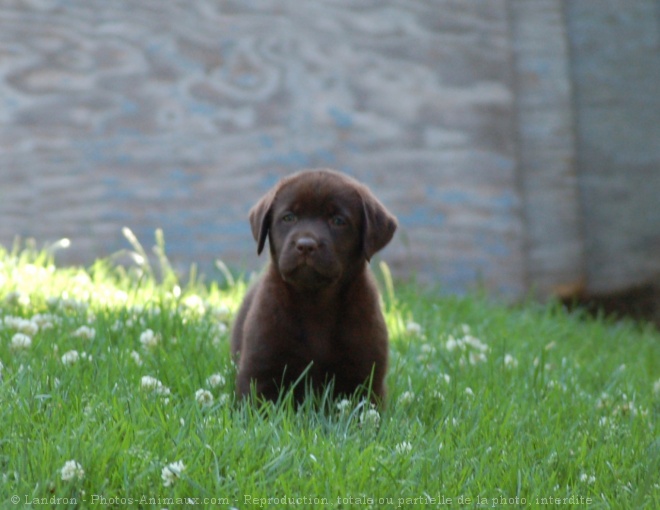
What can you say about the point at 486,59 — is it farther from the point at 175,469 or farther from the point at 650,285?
the point at 175,469

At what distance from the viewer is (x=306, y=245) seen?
11.6 ft

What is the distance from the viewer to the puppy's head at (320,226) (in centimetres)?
360

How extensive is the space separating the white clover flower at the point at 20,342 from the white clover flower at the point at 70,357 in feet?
0.70

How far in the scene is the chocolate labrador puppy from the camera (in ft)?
11.9

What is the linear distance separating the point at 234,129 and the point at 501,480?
14.6 ft

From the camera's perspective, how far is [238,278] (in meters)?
6.16

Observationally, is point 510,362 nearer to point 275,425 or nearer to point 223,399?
point 223,399

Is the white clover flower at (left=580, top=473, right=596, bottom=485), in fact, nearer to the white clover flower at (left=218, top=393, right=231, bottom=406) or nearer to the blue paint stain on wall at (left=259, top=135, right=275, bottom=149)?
the white clover flower at (left=218, top=393, right=231, bottom=406)

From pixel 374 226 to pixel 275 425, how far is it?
1.01m

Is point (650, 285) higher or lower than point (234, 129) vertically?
lower

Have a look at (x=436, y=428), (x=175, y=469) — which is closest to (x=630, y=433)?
(x=436, y=428)

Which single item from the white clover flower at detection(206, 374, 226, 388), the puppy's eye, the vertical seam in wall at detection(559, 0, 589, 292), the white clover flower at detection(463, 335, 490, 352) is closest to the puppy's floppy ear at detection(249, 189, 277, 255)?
the puppy's eye

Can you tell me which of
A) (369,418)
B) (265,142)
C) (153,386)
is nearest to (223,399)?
(153,386)

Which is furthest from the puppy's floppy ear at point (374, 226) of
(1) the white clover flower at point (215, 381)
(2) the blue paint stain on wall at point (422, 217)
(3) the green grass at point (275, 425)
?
(2) the blue paint stain on wall at point (422, 217)
